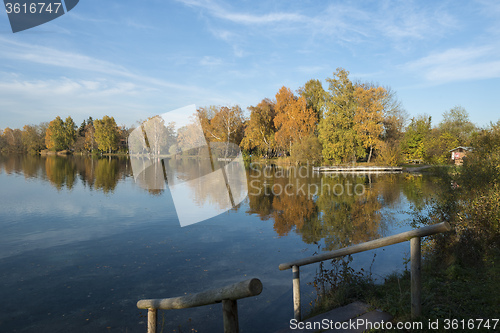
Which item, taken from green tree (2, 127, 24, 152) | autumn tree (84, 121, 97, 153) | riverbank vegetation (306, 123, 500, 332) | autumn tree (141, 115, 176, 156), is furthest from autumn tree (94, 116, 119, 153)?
riverbank vegetation (306, 123, 500, 332)

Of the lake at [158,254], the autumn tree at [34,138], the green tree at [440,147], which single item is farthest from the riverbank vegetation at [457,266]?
the autumn tree at [34,138]

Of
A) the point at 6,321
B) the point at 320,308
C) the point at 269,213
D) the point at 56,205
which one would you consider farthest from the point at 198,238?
the point at 56,205

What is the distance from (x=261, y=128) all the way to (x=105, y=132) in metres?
61.3

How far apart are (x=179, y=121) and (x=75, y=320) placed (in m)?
4.72

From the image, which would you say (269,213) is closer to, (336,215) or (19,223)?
(336,215)

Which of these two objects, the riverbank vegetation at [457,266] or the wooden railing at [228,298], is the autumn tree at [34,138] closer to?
the riverbank vegetation at [457,266]

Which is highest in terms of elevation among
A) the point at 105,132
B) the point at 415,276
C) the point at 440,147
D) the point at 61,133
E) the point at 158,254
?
the point at 61,133

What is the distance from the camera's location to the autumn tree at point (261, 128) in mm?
62062

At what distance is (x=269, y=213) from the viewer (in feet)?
57.2

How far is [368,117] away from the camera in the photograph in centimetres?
4812

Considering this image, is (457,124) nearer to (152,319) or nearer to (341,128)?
(341,128)

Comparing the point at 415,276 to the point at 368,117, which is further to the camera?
the point at 368,117

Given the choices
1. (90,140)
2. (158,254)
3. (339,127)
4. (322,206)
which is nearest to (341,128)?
(339,127)

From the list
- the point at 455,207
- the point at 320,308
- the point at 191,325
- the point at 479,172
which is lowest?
the point at 191,325
